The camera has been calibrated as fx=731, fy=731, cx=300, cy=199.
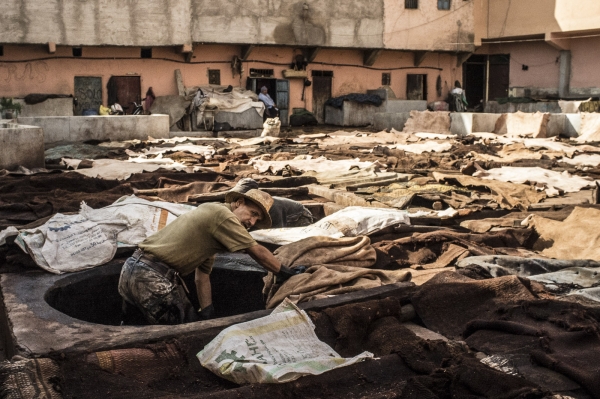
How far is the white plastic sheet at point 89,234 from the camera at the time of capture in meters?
5.88

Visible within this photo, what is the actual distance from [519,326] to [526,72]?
29018 mm

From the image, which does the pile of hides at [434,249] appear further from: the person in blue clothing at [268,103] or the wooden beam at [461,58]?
the wooden beam at [461,58]

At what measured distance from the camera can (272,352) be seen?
3799mm

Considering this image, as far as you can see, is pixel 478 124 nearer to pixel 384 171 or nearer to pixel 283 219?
pixel 384 171

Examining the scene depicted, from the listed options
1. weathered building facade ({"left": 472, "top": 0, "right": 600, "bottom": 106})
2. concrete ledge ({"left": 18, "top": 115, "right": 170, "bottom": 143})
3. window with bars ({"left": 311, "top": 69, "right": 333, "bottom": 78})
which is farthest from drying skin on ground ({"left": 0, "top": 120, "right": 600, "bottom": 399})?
weathered building facade ({"left": 472, "top": 0, "right": 600, "bottom": 106})

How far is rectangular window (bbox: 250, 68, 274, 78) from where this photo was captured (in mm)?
27531

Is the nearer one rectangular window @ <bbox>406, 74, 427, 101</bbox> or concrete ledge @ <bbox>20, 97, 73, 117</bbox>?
concrete ledge @ <bbox>20, 97, 73, 117</bbox>

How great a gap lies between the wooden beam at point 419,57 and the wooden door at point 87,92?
13150 mm

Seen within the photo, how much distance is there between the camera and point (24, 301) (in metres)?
5.02

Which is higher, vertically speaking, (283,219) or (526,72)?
(526,72)

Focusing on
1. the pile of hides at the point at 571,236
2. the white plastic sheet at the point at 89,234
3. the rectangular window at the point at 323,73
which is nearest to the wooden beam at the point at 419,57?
the rectangular window at the point at 323,73

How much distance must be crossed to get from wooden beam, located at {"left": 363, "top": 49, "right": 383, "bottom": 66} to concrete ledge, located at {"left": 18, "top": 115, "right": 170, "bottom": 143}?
1276 cm

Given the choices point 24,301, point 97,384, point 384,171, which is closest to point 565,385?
point 97,384

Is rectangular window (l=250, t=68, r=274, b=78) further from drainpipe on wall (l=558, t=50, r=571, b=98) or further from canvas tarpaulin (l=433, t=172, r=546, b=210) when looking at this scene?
canvas tarpaulin (l=433, t=172, r=546, b=210)
